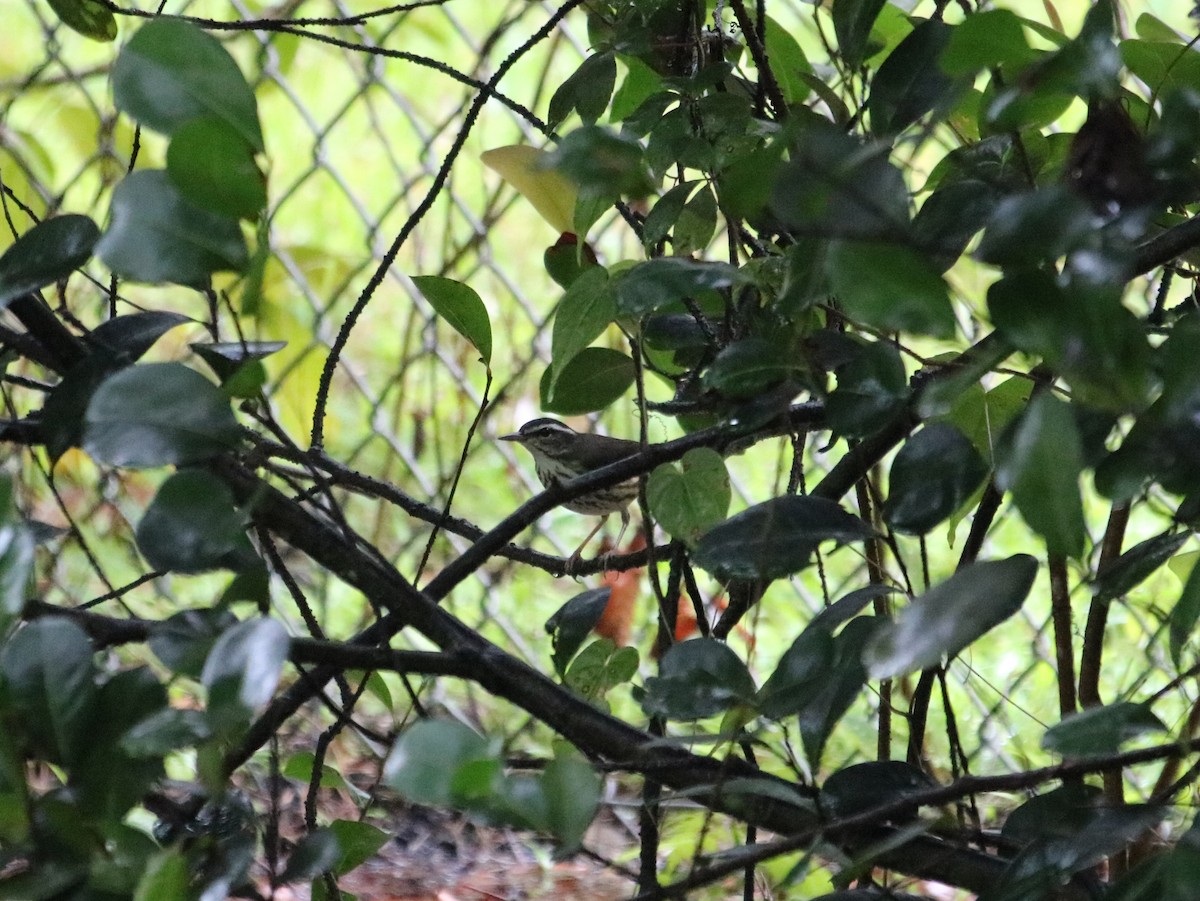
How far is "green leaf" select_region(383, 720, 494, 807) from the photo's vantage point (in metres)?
0.33

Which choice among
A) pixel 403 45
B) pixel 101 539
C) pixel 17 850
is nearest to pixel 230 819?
pixel 17 850

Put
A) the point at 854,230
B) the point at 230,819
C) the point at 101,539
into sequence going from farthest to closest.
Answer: the point at 101,539
the point at 230,819
the point at 854,230

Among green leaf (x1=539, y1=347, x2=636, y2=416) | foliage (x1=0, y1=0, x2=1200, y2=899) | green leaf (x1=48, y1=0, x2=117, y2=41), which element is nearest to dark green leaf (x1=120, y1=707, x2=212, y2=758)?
foliage (x1=0, y1=0, x2=1200, y2=899)

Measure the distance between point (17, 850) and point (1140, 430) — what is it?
1.23ft

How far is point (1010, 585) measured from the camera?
0.38 metres

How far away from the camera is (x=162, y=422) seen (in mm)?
384

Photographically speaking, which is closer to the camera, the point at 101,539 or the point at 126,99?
the point at 126,99

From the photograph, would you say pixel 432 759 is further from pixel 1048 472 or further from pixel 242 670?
pixel 1048 472

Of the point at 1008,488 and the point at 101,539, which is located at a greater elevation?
the point at 101,539

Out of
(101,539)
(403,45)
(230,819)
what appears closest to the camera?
(230,819)

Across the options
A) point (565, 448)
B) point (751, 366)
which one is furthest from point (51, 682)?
point (565, 448)

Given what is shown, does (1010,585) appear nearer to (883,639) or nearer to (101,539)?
(883,639)

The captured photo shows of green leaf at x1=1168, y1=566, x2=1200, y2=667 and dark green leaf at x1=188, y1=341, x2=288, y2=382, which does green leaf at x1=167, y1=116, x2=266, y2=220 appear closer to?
dark green leaf at x1=188, y1=341, x2=288, y2=382

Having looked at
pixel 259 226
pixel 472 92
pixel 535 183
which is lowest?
pixel 259 226
